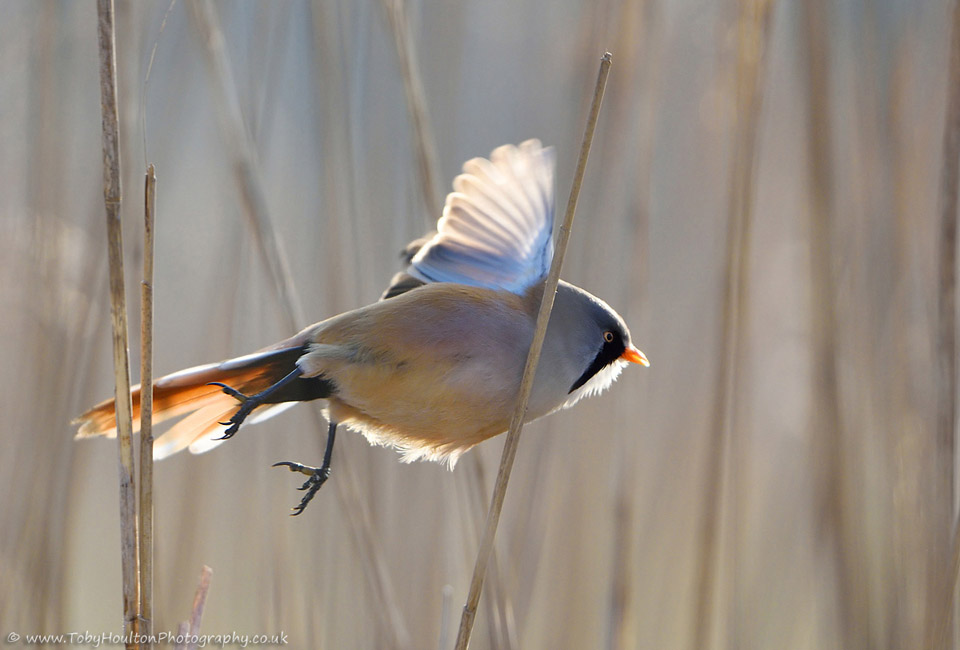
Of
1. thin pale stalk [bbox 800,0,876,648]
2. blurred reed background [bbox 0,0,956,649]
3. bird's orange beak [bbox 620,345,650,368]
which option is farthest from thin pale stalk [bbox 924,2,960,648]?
bird's orange beak [bbox 620,345,650,368]

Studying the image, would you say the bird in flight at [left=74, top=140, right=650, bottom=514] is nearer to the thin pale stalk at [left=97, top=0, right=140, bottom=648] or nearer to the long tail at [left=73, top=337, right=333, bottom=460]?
the long tail at [left=73, top=337, right=333, bottom=460]

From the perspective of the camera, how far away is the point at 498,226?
4.62ft

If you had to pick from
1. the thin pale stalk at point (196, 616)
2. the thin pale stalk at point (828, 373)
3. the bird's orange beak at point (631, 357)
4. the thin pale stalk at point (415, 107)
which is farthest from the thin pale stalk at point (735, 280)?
the thin pale stalk at point (196, 616)

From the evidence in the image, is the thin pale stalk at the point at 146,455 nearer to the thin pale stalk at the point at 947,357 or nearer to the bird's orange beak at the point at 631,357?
the bird's orange beak at the point at 631,357

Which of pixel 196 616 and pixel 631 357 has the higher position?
pixel 631 357

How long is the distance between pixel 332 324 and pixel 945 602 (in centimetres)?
101

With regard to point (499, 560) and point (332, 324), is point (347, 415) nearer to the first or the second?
point (332, 324)

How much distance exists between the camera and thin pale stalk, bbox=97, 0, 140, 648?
942 mm

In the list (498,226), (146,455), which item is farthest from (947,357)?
(146,455)

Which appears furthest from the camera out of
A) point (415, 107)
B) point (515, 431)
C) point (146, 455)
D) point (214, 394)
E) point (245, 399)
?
point (415, 107)

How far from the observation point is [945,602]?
4.38 feet

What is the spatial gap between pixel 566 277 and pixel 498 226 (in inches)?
23.4

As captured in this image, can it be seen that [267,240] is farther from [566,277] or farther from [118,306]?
[566,277]

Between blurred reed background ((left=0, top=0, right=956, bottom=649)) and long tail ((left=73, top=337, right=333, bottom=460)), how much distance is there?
22 centimetres
